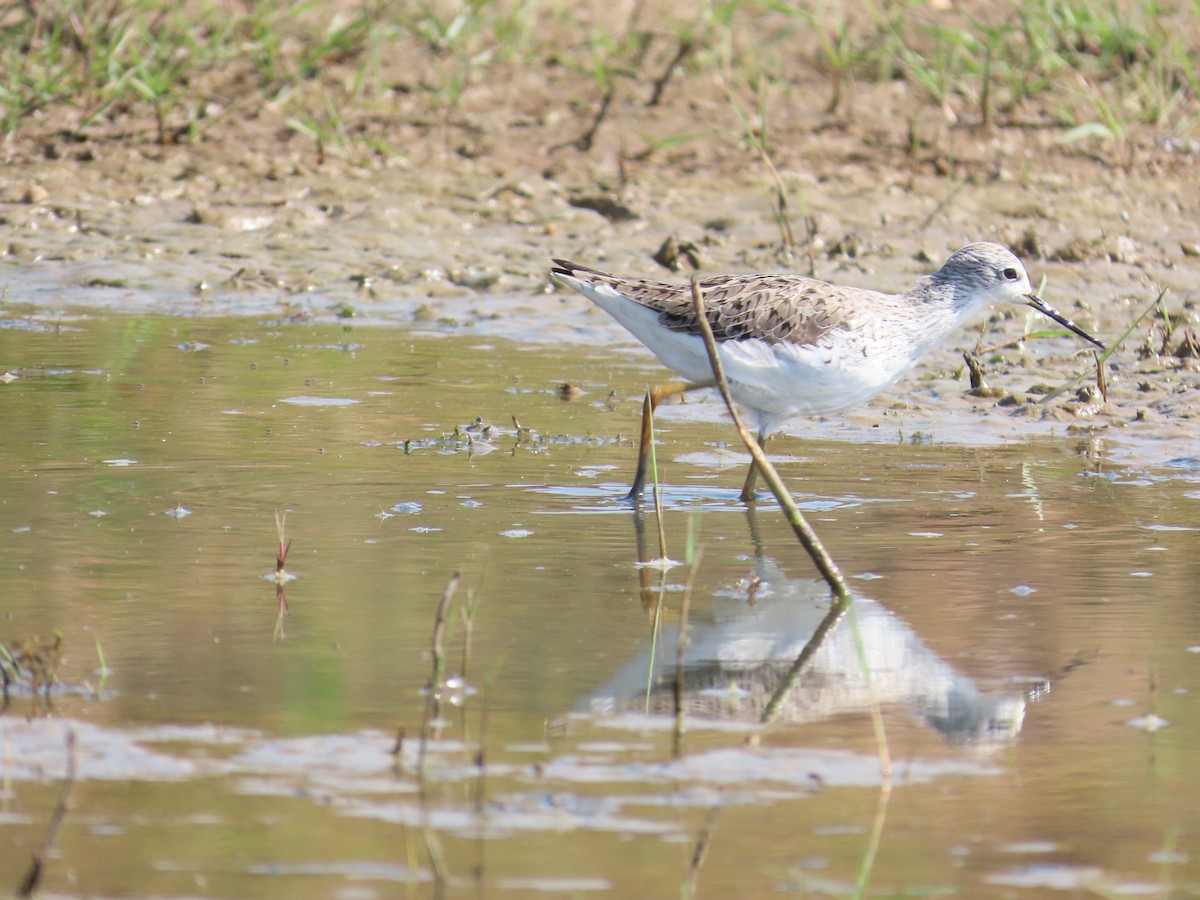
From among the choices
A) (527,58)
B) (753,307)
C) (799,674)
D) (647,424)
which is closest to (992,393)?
(753,307)

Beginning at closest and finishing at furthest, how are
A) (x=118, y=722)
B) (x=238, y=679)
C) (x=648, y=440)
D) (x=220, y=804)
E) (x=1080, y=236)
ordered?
(x=220, y=804), (x=118, y=722), (x=238, y=679), (x=648, y=440), (x=1080, y=236)

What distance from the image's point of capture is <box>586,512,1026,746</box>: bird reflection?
4.35 m

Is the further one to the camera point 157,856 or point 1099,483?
point 1099,483

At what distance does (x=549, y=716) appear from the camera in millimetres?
4273

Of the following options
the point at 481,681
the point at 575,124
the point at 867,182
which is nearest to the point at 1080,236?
the point at 867,182

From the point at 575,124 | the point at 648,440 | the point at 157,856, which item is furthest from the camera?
the point at 575,124

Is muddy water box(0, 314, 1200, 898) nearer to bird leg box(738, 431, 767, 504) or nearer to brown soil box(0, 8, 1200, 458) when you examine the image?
bird leg box(738, 431, 767, 504)

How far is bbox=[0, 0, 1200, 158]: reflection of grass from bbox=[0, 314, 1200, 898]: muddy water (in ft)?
11.5

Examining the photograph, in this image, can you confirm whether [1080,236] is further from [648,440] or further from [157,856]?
[157,856]

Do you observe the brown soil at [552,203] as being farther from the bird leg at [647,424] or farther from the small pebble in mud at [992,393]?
the bird leg at [647,424]

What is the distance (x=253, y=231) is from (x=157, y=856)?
743cm

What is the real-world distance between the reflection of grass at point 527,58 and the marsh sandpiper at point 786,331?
13.8 feet

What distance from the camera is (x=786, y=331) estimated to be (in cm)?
669

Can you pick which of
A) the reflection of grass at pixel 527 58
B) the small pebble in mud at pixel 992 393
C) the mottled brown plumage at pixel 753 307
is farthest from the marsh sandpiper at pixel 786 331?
the reflection of grass at pixel 527 58
